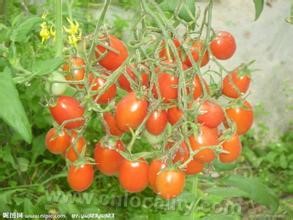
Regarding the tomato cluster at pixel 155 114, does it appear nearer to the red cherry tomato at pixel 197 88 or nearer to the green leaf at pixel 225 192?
the red cherry tomato at pixel 197 88

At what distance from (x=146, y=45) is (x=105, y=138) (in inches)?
6.3

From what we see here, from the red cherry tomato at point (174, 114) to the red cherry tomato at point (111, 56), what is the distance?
13cm

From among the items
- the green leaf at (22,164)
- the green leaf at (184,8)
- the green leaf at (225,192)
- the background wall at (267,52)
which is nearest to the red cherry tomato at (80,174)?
the green leaf at (184,8)

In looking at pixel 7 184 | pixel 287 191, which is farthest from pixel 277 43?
pixel 7 184

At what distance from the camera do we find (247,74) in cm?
102

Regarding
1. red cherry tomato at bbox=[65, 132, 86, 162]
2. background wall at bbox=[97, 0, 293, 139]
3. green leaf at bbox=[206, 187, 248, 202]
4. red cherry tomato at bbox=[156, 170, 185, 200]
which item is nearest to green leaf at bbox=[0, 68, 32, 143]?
red cherry tomato at bbox=[65, 132, 86, 162]

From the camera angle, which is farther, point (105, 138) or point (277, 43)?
point (277, 43)

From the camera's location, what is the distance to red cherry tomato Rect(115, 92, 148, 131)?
861 millimetres

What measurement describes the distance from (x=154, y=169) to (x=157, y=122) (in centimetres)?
8

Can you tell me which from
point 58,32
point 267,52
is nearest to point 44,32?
point 58,32

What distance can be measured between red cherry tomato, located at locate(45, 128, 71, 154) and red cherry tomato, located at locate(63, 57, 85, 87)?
0.28 ft

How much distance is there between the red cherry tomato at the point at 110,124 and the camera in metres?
0.94

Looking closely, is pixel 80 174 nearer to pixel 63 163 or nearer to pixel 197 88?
pixel 197 88

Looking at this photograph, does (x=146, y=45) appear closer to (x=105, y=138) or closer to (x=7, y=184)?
(x=105, y=138)
